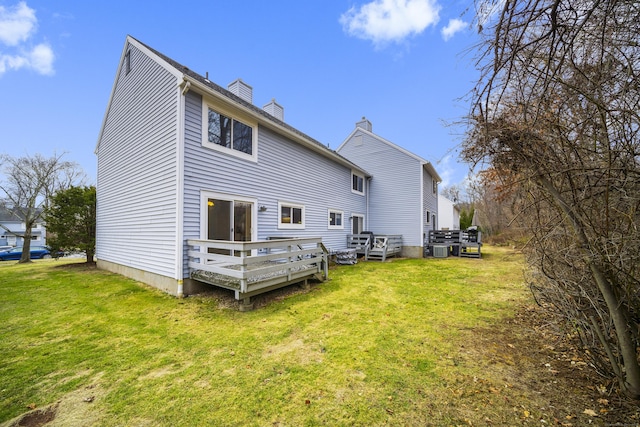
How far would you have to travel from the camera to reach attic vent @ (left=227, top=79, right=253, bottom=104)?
11.1 metres

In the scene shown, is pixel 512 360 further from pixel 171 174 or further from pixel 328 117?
pixel 328 117

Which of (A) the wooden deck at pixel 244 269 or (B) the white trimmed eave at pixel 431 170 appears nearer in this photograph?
(A) the wooden deck at pixel 244 269

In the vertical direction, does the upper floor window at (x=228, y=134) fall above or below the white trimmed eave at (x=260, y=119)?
below

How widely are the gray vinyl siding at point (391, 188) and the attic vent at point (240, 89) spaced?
771cm

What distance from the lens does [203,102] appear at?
6914mm

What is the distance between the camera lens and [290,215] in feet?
32.9

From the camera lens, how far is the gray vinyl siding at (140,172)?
6688mm

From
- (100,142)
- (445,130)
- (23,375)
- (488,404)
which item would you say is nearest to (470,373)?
(488,404)

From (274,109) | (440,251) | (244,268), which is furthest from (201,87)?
(440,251)

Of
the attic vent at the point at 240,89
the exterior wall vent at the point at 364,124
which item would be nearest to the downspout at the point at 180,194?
the attic vent at the point at 240,89

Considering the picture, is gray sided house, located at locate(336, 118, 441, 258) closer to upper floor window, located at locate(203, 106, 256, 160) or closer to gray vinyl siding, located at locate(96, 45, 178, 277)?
upper floor window, located at locate(203, 106, 256, 160)

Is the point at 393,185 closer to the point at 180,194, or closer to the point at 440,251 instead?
the point at 440,251

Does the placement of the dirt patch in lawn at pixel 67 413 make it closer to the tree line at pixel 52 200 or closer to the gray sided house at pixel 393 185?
the tree line at pixel 52 200

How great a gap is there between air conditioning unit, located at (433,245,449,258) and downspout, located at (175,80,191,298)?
529 inches
